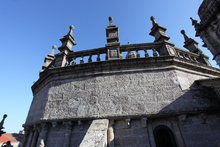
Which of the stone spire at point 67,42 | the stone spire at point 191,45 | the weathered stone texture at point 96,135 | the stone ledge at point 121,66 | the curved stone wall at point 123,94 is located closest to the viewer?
the weathered stone texture at point 96,135

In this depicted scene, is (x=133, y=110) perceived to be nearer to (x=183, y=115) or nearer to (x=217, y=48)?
(x=183, y=115)

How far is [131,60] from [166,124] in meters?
2.55

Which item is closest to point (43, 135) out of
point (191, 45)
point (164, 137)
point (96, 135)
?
point (96, 135)

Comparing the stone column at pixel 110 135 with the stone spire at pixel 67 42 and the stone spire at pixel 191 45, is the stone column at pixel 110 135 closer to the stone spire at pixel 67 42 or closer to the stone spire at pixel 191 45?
the stone spire at pixel 67 42

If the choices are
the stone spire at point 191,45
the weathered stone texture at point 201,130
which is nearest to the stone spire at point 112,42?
the weathered stone texture at point 201,130

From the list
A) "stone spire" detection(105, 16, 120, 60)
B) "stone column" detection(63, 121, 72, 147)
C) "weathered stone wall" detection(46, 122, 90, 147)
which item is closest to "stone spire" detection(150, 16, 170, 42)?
"stone spire" detection(105, 16, 120, 60)

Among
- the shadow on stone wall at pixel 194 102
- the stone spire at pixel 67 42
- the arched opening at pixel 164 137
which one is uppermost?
the stone spire at pixel 67 42

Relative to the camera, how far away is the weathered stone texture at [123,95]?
3684 mm

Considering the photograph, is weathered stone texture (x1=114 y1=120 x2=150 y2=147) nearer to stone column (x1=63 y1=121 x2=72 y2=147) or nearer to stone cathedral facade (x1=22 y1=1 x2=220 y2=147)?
stone cathedral facade (x1=22 y1=1 x2=220 y2=147)

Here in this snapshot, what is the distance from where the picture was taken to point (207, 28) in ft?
11.7

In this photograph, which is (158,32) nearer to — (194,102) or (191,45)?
(191,45)

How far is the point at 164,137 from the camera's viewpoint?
11.7 feet

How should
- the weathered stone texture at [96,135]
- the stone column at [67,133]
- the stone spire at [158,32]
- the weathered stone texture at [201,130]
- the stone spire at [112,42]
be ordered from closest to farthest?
the weathered stone texture at [96,135]
the weathered stone texture at [201,130]
the stone column at [67,133]
the stone spire at [112,42]
the stone spire at [158,32]

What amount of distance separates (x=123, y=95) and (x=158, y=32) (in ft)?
13.0
